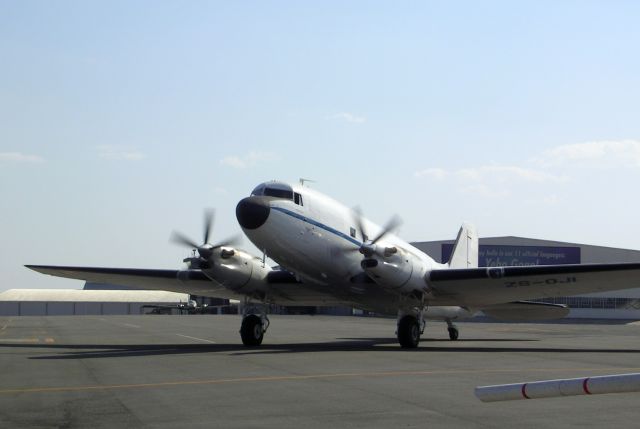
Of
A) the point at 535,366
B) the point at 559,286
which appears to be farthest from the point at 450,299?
the point at 535,366

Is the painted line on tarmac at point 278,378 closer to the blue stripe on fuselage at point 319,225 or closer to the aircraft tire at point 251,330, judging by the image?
the blue stripe on fuselage at point 319,225

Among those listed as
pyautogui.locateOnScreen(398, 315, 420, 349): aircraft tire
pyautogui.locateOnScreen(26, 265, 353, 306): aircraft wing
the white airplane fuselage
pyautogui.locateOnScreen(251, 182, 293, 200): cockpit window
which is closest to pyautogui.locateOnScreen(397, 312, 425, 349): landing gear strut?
pyautogui.locateOnScreen(398, 315, 420, 349): aircraft tire

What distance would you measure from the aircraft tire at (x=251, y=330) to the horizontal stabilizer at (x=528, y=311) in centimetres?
1154

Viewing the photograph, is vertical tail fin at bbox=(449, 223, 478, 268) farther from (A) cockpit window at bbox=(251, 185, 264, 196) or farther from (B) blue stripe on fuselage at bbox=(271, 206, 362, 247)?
(A) cockpit window at bbox=(251, 185, 264, 196)

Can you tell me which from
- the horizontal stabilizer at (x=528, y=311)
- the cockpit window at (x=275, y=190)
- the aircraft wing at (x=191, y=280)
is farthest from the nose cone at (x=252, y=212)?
the horizontal stabilizer at (x=528, y=311)

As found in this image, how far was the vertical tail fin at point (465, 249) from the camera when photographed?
133 ft

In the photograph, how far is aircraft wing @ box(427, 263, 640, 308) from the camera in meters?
27.5

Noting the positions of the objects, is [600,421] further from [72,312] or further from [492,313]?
[72,312]

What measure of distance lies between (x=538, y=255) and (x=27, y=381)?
9715 cm

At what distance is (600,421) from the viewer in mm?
11203

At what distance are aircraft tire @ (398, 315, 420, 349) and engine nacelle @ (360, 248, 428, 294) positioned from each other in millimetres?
1175

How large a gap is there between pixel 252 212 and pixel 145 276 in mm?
8703

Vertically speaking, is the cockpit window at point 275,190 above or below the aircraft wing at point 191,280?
above

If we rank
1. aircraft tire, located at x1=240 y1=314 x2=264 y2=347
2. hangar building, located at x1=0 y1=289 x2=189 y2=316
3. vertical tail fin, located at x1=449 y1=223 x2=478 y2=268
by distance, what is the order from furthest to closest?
hangar building, located at x1=0 y1=289 x2=189 y2=316, vertical tail fin, located at x1=449 y1=223 x2=478 y2=268, aircraft tire, located at x1=240 y1=314 x2=264 y2=347
